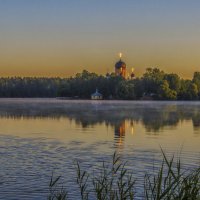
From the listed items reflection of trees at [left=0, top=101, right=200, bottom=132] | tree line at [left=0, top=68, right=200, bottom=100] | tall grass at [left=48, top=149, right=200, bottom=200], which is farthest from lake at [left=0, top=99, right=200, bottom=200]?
tree line at [left=0, top=68, right=200, bottom=100]

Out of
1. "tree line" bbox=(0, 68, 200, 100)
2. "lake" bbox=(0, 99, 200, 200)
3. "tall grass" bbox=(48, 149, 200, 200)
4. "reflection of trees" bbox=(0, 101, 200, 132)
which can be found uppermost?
"tree line" bbox=(0, 68, 200, 100)

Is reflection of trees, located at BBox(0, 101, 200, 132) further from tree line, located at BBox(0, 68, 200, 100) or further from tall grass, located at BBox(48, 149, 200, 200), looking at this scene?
tree line, located at BBox(0, 68, 200, 100)

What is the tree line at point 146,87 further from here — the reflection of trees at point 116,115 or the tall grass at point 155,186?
the tall grass at point 155,186

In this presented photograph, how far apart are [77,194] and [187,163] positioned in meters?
6.24

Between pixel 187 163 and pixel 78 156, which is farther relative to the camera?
pixel 78 156

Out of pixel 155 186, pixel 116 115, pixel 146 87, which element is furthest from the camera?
pixel 146 87

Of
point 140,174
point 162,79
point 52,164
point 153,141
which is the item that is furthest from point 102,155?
point 162,79

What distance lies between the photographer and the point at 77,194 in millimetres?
12602

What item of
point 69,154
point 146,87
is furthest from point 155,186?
point 146,87

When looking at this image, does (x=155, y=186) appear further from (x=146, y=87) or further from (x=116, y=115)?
(x=146, y=87)

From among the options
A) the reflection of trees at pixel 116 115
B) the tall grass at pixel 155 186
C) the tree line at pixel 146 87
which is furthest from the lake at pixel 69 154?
the tree line at pixel 146 87

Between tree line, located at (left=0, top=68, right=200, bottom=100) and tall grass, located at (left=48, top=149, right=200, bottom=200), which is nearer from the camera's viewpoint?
tall grass, located at (left=48, top=149, right=200, bottom=200)

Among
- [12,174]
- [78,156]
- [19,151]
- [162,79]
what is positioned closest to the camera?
[12,174]

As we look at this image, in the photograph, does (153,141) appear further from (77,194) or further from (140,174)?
(77,194)
